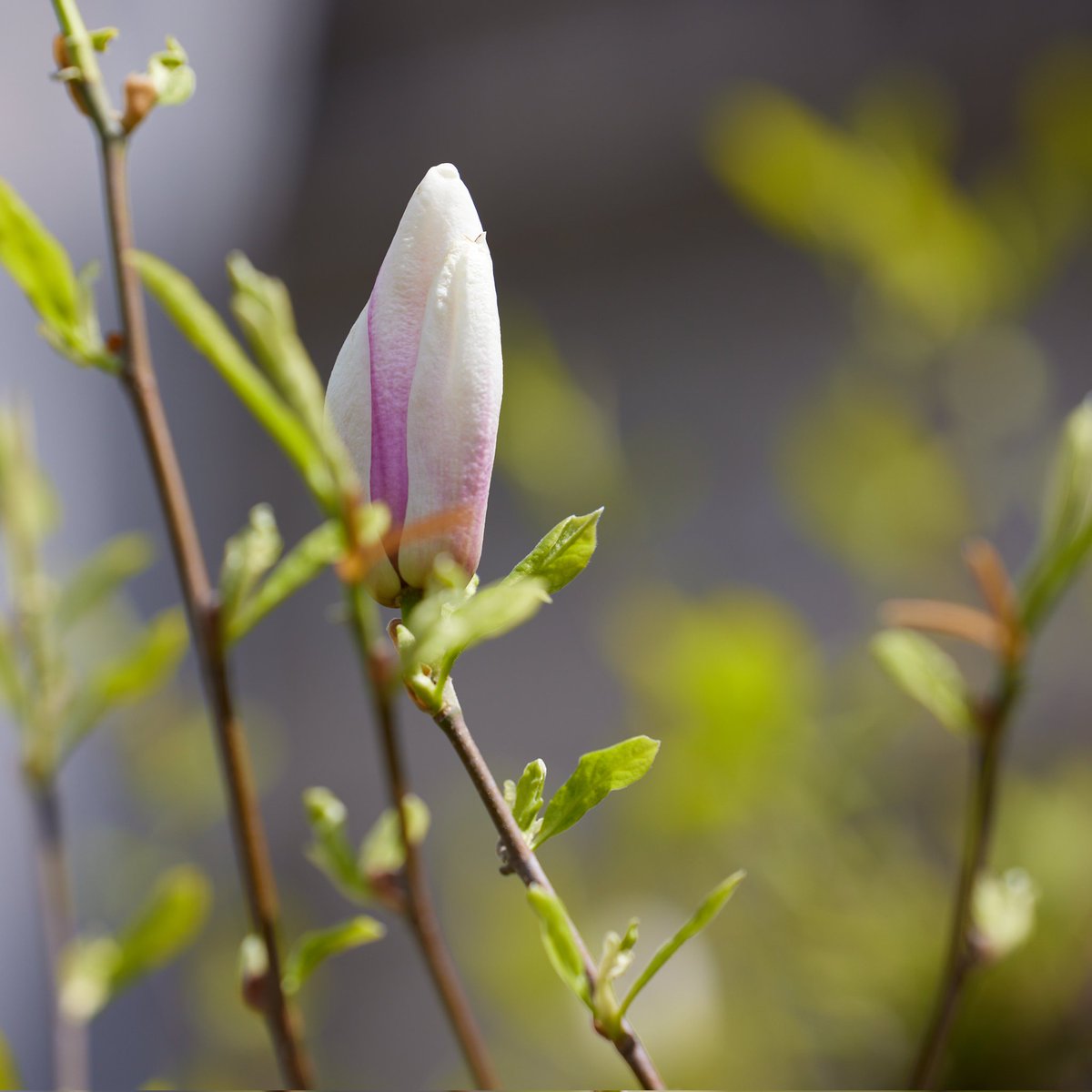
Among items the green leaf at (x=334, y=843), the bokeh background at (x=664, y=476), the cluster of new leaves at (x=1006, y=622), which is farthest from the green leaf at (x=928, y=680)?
the bokeh background at (x=664, y=476)

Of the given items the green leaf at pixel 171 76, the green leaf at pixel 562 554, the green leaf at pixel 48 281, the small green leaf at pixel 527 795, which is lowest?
the small green leaf at pixel 527 795

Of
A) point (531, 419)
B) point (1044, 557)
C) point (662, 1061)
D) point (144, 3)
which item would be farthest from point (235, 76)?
point (1044, 557)

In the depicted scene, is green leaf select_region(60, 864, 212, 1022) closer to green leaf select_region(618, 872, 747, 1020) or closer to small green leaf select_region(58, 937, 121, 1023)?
small green leaf select_region(58, 937, 121, 1023)

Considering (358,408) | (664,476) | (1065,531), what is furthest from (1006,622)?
(664,476)

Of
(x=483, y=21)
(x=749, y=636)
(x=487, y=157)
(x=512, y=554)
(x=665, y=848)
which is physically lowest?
(x=512, y=554)

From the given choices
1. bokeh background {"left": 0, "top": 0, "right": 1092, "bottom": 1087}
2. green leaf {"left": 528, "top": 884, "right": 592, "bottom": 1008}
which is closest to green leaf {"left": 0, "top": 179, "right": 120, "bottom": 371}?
green leaf {"left": 528, "top": 884, "right": 592, "bottom": 1008}

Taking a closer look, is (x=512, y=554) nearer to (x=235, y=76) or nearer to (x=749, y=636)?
(x=235, y=76)

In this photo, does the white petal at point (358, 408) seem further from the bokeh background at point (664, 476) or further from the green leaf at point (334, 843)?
the bokeh background at point (664, 476)
